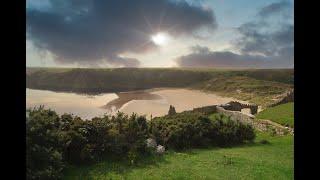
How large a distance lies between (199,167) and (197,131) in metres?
4.15

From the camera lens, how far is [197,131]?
15.8m

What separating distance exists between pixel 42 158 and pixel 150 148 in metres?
4.58

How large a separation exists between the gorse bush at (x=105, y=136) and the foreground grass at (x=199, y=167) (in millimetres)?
518

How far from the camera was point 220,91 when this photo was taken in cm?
4275

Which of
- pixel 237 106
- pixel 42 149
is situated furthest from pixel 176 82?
pixel 42 149

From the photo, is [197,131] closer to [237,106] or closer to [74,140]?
[74,140]

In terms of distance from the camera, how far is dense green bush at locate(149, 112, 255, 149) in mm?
14758

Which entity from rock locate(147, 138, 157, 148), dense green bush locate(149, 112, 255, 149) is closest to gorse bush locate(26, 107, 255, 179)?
dense green bush locate(149, 112, 255, 149)

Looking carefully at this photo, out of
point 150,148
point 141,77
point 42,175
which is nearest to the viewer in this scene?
point 42,175

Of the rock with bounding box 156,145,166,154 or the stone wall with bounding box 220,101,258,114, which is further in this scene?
the stone wall with bounding box 220,101,258,114

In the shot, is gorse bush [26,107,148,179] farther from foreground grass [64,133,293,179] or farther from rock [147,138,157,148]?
foreground grass [64,133,293,179]

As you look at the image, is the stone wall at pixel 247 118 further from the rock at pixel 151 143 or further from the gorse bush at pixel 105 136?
the rock at pixel 151 143
